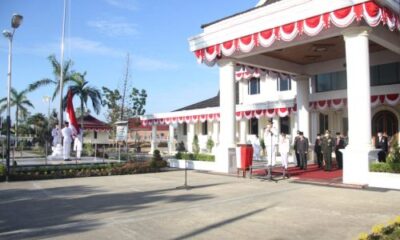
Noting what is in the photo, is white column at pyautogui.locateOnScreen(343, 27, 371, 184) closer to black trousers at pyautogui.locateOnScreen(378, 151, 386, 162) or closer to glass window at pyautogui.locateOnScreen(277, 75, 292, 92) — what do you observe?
black trousers at pyautogui.locateOnScreen(378, 151, 386, 162)

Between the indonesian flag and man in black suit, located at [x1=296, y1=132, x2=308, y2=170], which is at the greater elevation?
the indonesian flag

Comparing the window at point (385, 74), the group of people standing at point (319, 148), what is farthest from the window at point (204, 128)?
the group of people standing at point (319, 148)

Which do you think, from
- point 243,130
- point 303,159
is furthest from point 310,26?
point 243,130

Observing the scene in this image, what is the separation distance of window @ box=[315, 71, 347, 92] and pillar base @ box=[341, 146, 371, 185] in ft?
30.9

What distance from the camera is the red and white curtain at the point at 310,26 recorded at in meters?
11.2

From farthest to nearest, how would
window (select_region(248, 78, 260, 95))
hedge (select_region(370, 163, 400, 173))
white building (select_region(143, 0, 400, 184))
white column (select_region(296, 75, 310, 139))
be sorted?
1. window (select_region(248, 78, 260, 95))
2. white column (select_region(296, 75, 310, 139))
3. white building (select_region(143, 0, 400, 184))
4. hedge (select_region(370, 163, 400, 173))

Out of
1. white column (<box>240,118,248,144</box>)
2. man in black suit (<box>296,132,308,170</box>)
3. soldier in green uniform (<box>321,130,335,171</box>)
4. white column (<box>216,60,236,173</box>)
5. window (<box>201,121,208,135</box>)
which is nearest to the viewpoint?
soldier in green uniform (<box>321,130,335,171</box>)

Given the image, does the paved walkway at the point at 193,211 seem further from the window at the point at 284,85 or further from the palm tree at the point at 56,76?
the palm tree at the point at 56,76

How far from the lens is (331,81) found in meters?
21.2

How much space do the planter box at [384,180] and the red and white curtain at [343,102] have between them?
8.27 m

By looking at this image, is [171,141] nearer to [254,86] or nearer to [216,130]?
[216,130]

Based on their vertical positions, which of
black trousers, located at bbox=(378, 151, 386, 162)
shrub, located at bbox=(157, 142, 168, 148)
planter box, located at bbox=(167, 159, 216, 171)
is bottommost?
planter box, located at bbox=(167, 159, 216, 171)

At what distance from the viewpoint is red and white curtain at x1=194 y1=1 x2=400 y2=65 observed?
442 inches

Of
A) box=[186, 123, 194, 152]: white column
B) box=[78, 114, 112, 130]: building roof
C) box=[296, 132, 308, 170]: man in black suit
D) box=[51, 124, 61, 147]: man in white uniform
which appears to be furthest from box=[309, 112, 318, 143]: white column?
box=[78, 114, 112, 130]: building roof
